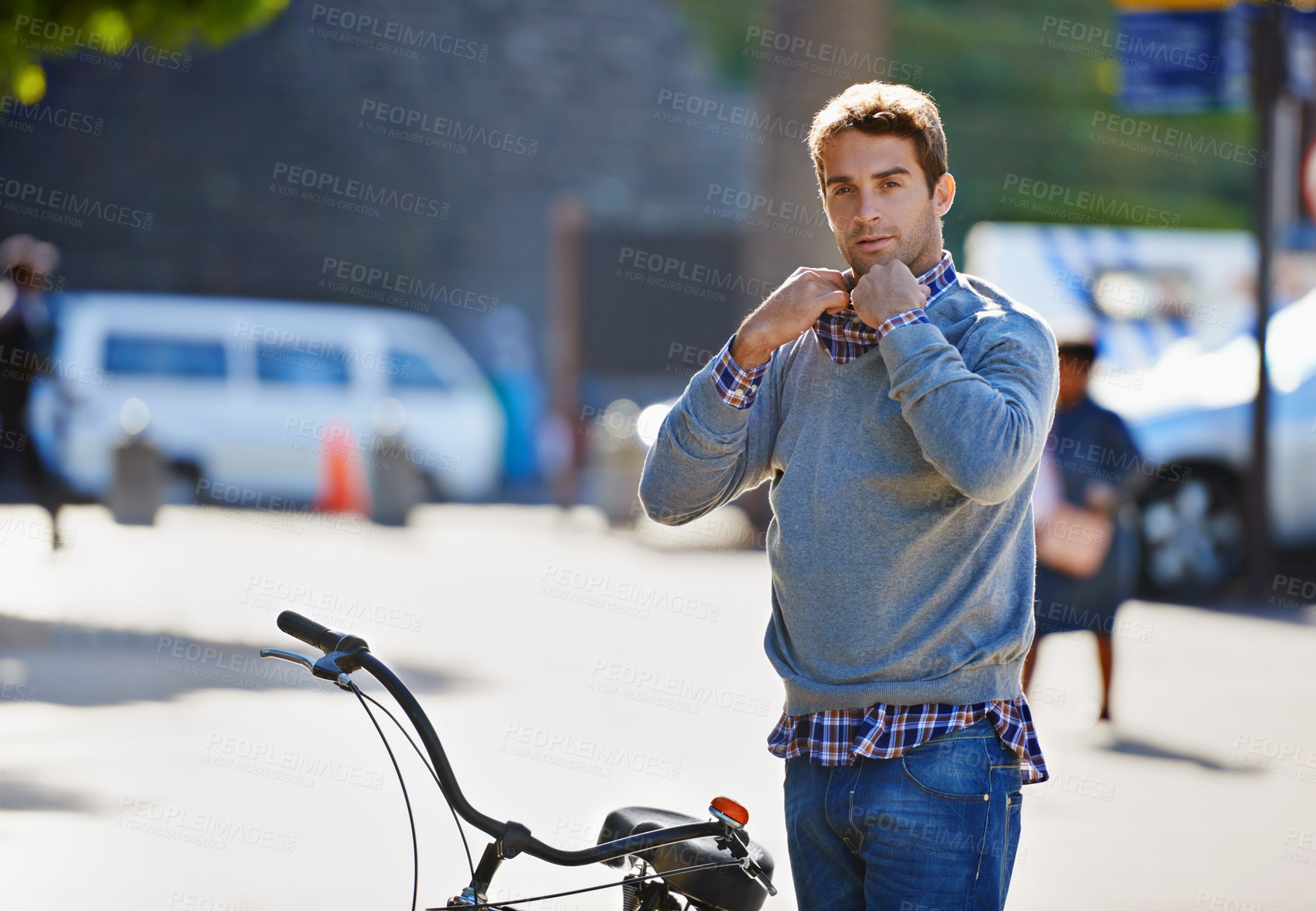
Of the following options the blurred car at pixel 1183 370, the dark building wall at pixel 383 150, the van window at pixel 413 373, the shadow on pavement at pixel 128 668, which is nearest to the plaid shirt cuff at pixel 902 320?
the shadow on pavement at pixel 128 668

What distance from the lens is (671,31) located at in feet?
90.1

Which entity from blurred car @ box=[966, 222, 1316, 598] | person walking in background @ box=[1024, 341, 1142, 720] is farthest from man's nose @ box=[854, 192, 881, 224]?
blurred car @ box=[966, 222, 1316, 598]

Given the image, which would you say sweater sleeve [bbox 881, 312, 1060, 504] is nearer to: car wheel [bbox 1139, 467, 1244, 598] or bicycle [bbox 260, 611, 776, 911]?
bicycle [bbox 260, 611, 776, 911]

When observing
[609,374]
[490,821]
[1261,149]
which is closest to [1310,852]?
[490,821]

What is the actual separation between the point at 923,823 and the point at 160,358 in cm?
1647

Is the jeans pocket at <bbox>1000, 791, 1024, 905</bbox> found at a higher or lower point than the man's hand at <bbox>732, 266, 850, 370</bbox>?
lower

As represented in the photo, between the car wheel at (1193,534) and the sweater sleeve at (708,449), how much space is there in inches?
406

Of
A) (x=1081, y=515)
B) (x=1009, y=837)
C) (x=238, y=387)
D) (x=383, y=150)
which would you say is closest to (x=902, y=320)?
(x=1009, y=837)

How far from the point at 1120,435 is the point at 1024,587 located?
5349 mm

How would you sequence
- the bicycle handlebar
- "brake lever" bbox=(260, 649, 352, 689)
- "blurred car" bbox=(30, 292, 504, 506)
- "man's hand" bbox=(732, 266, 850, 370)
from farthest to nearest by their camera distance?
"blurred car" bbox=(30, 292, 504, 506)
"man's hand" bbox=(732, 266, 850, 370)
"brake lever" bbox=(260, 649, 352, 689)
the bicycle handlebar

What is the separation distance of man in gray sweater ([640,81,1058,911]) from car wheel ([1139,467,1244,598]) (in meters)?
10.4

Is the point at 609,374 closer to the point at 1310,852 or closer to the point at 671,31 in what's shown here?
the point at 671,31

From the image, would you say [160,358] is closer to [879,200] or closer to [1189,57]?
[1189,57]

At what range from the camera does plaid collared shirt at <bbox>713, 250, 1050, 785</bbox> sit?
236 cm
